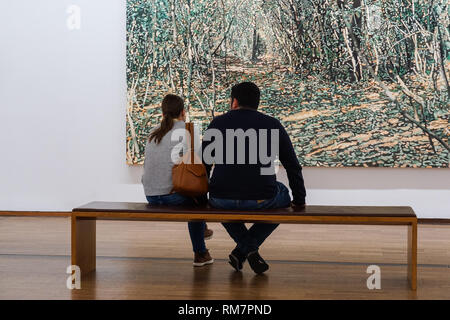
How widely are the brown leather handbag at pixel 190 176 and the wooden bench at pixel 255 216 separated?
0.15m

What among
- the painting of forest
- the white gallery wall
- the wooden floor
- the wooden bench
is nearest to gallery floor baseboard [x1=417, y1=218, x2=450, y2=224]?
the wooden floor

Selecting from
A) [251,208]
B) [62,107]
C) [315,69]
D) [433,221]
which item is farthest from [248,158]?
[62,107]

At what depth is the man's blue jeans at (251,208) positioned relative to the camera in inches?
159

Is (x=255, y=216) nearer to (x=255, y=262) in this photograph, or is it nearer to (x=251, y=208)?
(x=251, y=208)

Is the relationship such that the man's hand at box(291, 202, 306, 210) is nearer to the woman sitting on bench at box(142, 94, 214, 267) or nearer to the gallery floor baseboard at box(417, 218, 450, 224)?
the woman sitting on bench at box(142, 94, 214, 267)

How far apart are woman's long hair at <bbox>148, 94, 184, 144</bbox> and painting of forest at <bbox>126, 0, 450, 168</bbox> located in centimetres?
274

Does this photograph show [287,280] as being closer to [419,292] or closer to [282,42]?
[419,292]

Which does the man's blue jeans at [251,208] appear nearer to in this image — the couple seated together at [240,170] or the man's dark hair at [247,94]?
→ the couple seated together at [240,170]

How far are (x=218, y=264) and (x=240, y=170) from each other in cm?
91

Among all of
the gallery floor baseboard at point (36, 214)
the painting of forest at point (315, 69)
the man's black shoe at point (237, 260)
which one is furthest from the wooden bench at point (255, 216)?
the gallery floor baseboard at point (36, 214)

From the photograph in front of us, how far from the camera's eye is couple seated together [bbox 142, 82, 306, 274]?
401 centimetres

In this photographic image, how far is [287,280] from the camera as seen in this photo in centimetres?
412
